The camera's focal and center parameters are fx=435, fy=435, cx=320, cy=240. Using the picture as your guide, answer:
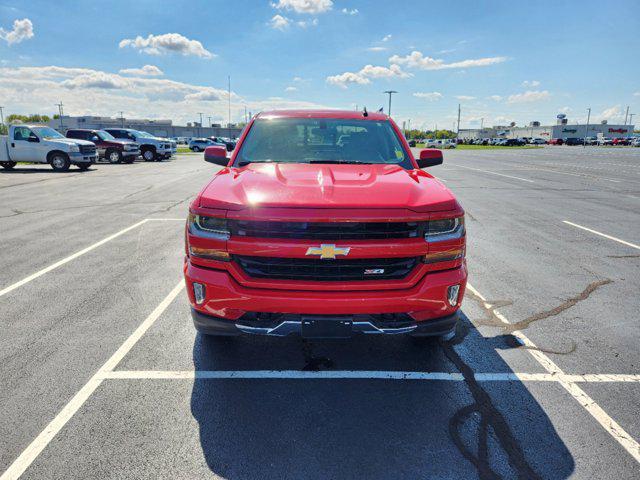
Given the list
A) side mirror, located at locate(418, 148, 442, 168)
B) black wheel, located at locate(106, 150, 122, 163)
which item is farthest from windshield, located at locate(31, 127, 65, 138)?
side mirror, located at locate(418, 148, 442, 168)

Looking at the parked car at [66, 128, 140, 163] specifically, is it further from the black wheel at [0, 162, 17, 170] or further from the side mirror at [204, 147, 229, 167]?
the side mirror at [204, 147, 229, 167]

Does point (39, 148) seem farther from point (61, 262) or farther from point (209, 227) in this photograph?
point (209, 227)

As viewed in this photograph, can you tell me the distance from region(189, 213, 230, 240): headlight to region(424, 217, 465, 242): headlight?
1292mm

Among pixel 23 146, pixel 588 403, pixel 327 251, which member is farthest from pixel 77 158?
pixel 588 403

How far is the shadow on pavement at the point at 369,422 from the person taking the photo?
230 centimetres

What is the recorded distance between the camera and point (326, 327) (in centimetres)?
273

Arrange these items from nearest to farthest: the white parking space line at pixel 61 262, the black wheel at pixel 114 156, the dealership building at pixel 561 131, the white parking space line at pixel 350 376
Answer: the white parking space line at pixel 350 376 → the white parking space line at pixel 61 262 → the black wheel at pixel 114 156 → the dealership building at pixel 561 131

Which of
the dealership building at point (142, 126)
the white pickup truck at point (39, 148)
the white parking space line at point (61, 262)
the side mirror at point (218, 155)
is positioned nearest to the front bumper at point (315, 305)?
the side mirror at point (218, 155)

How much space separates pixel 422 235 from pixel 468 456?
4.23ft

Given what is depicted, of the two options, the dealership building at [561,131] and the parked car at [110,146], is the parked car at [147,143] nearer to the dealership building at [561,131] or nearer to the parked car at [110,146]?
the parked car at [110,146]

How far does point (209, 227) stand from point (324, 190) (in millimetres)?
789

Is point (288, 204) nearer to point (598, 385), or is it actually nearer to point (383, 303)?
point (383, 303)

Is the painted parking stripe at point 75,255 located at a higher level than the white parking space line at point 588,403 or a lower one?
higher

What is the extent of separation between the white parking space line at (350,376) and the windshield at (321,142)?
1.81 m
